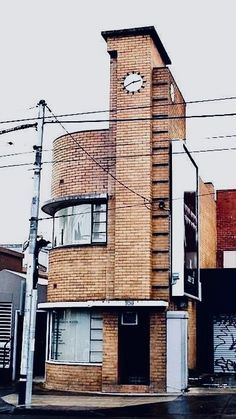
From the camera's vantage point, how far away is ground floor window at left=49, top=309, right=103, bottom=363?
2016 cm

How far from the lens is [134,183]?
20.5m

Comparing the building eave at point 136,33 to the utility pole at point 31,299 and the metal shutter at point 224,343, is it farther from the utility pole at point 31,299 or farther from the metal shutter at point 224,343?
the metal shutter at point 224,343

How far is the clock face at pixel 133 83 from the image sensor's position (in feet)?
68.9

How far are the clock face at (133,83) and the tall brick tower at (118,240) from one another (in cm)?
3

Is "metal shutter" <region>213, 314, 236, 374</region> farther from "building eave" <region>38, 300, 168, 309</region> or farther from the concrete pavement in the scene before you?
"building eave" <region>38, 300, 168, 309</region>

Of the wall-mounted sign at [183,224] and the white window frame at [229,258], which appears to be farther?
the white window frame at [229,258]

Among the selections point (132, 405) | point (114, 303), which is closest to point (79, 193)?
point (114, 303)

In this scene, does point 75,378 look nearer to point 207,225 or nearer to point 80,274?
point 80,274

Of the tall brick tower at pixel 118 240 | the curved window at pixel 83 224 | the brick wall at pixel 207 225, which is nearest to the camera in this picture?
the tall brick tower at pixel 118 240

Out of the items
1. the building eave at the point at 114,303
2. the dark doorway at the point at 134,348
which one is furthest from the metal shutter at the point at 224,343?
the building eave at the point at 114,303

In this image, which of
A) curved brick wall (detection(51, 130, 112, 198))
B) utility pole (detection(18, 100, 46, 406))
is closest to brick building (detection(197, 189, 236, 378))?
curved brick wall (detection(51, 130, 112, 198))

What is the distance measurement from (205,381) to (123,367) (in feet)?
11.5

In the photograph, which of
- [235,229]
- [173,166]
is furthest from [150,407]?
[235,229]

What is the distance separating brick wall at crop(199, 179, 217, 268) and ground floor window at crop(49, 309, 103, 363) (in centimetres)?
701
